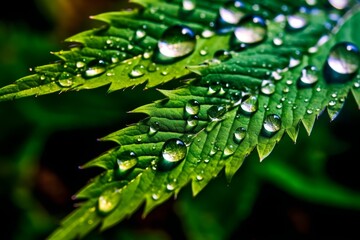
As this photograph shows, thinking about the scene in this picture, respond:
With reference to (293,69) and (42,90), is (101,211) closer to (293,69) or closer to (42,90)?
(42,90)

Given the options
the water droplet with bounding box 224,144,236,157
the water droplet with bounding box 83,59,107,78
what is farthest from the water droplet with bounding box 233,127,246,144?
the water droplet with bounding box 83,59,107,78

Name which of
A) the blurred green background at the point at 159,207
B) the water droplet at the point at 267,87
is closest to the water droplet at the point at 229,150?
the water droplet at the point at 267,87

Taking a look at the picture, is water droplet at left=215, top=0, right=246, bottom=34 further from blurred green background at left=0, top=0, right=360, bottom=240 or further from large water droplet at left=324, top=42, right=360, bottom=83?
blurred green background at left=0, top=0, right=360, bottom=240

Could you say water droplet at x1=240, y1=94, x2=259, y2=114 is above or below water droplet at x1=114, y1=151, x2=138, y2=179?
below

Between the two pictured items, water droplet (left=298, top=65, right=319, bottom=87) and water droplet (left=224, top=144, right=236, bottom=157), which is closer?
water droplet (left=224, top=144, right=236, bottom=157)

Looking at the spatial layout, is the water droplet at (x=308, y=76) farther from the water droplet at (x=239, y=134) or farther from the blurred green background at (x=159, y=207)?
the blurred green background at (x=159, y=207)

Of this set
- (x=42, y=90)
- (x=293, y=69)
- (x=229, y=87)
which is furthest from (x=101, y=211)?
Answer: (x=293, y=69)

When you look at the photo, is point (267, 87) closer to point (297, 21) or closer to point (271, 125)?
point (271, 125)
